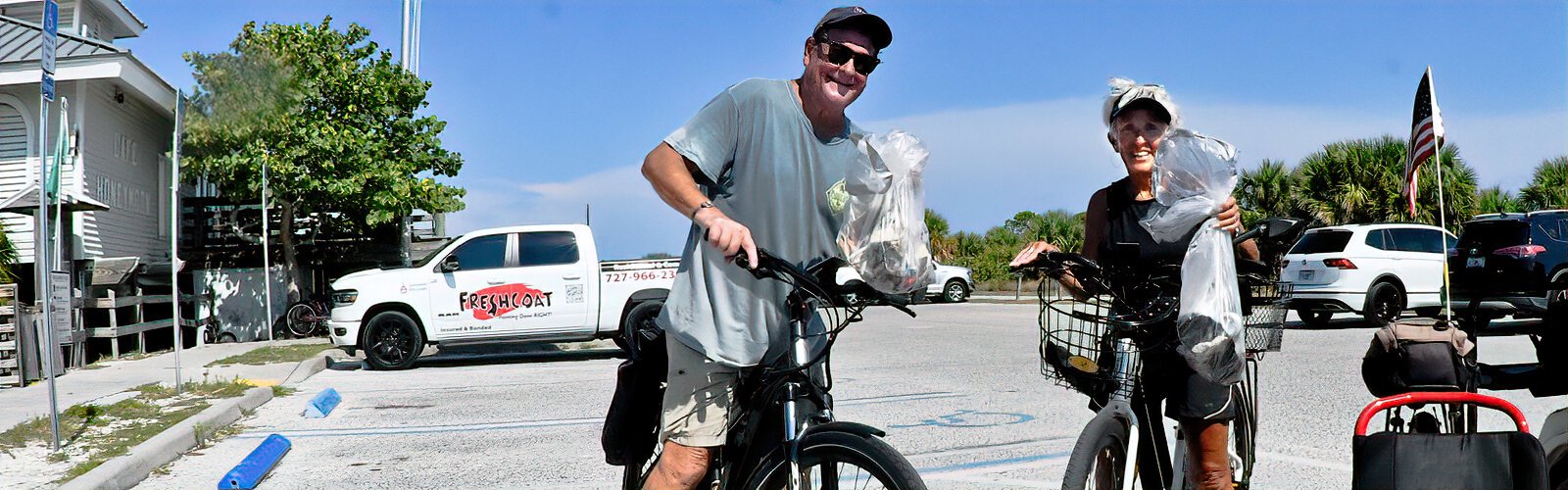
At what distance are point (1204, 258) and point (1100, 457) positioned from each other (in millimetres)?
613

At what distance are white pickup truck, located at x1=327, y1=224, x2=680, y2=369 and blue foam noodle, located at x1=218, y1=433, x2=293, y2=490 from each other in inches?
270

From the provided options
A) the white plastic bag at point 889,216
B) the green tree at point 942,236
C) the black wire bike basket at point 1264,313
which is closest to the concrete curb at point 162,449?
the white plastic bag at point 889,216

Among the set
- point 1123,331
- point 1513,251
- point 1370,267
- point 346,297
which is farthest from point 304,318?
point 1123,331

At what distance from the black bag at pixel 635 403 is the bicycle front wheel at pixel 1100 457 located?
1.13 meters

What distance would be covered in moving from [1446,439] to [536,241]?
473 inches

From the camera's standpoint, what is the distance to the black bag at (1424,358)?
10.9 ft

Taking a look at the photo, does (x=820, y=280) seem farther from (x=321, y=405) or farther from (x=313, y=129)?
(x=313, y=129)

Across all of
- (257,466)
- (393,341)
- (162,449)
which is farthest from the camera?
(393,341)

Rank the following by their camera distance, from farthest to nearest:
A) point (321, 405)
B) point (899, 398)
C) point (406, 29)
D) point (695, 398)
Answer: point (406, 29) < point (321, 405) < point (899, 398) < point (695, 398)

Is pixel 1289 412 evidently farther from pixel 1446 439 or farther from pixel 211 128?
pixel 211 128

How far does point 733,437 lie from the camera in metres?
3.06

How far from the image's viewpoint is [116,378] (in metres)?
11.9

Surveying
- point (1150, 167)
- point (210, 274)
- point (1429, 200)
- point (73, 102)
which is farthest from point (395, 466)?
point (1429, 200)


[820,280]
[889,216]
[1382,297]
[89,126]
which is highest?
[89,126]
